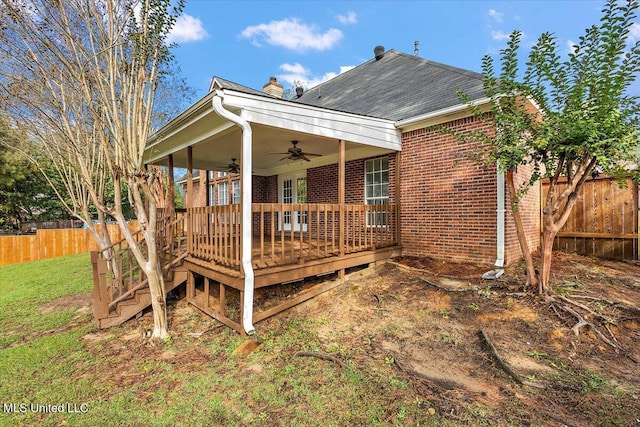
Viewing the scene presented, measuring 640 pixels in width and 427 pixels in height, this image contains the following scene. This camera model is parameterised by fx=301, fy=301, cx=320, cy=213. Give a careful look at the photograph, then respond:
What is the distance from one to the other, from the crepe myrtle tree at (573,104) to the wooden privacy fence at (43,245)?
1317 cm

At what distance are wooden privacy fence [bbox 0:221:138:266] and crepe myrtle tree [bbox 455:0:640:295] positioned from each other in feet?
43.2

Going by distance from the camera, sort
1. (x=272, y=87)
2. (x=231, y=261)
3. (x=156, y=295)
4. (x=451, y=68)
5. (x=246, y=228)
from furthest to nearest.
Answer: (x=272, y=87) < (x=451, y=68) < (x=231, y=261) < (x=156, y=295) < (x=246, y=228)

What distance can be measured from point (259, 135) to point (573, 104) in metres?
5.10

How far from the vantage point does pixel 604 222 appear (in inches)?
253

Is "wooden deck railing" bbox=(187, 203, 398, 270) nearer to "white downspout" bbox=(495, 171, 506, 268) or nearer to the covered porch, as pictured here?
the covered porch

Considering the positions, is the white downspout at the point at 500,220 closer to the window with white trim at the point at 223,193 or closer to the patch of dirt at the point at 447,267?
the patch of dirt at the point at 447,267

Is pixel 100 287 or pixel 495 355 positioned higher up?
pixel 100 287

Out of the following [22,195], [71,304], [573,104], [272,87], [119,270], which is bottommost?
[71,304]

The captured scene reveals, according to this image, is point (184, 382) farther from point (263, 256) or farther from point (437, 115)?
point (437, 115)

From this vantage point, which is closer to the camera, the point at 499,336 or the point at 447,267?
the point at 499,336

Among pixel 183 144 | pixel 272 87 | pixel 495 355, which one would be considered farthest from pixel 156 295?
pixel 272 87

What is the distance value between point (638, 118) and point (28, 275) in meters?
15.1

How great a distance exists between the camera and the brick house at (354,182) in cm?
476

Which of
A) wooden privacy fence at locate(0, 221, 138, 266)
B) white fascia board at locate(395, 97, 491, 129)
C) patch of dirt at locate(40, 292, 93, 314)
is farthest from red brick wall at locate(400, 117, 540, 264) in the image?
wooden privacy fence at locate(0, 221, 138, 266)
